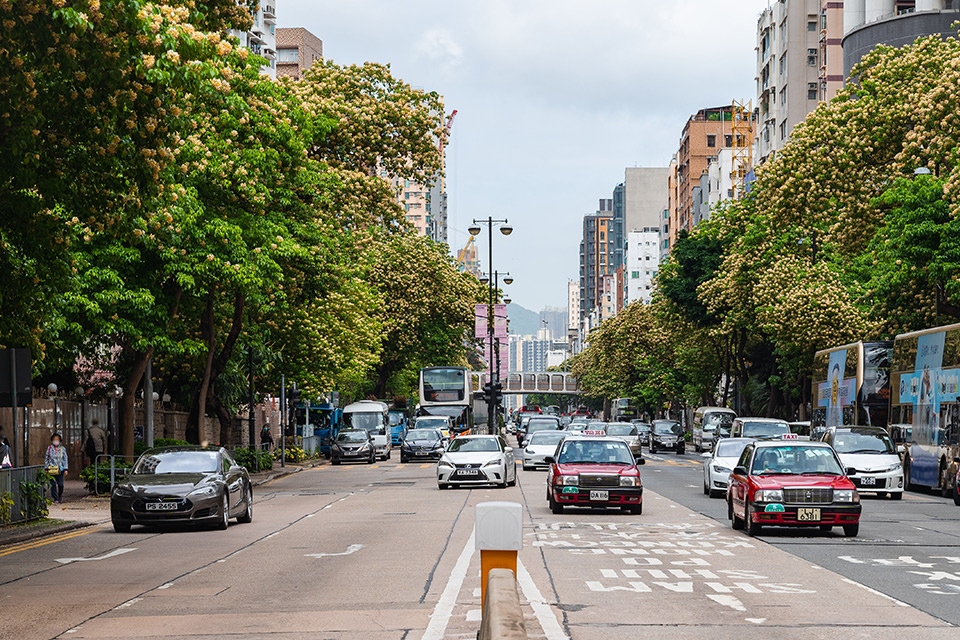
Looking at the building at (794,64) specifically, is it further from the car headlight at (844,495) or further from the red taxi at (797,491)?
the car headlight at (844,495)

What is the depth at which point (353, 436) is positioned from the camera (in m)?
61.3

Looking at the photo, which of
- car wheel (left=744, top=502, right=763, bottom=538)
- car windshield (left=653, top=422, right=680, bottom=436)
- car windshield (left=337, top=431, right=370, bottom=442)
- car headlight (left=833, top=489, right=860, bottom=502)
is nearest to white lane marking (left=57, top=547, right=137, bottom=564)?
car wheel (left=744, top=502, right=763, bottom=538)

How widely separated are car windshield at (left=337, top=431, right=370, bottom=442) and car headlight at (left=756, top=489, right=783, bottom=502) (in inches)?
1644

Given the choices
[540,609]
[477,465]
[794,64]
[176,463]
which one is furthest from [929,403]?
[794,64]

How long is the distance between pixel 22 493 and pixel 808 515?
13.2m

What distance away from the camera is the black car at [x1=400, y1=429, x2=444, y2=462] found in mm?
57469

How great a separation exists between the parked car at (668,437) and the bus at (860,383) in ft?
90.0

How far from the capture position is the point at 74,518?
2628 cm

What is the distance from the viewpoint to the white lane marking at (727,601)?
481 inches

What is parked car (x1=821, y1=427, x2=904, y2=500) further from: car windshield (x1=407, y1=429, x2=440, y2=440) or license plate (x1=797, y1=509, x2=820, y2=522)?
car windshield (x1=407, y1=429, x2=440, y2=440)

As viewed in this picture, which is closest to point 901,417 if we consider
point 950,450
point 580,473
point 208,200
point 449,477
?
point 950,450

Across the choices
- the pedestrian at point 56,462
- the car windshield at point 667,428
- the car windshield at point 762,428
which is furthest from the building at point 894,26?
the pedestrian at point 56,462

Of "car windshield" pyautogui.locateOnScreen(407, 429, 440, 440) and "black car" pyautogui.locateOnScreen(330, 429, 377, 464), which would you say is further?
"black car" pyautogui.locateOnScreen(330, 429, 377, 464)

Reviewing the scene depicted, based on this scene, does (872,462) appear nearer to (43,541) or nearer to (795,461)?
(795,461)
